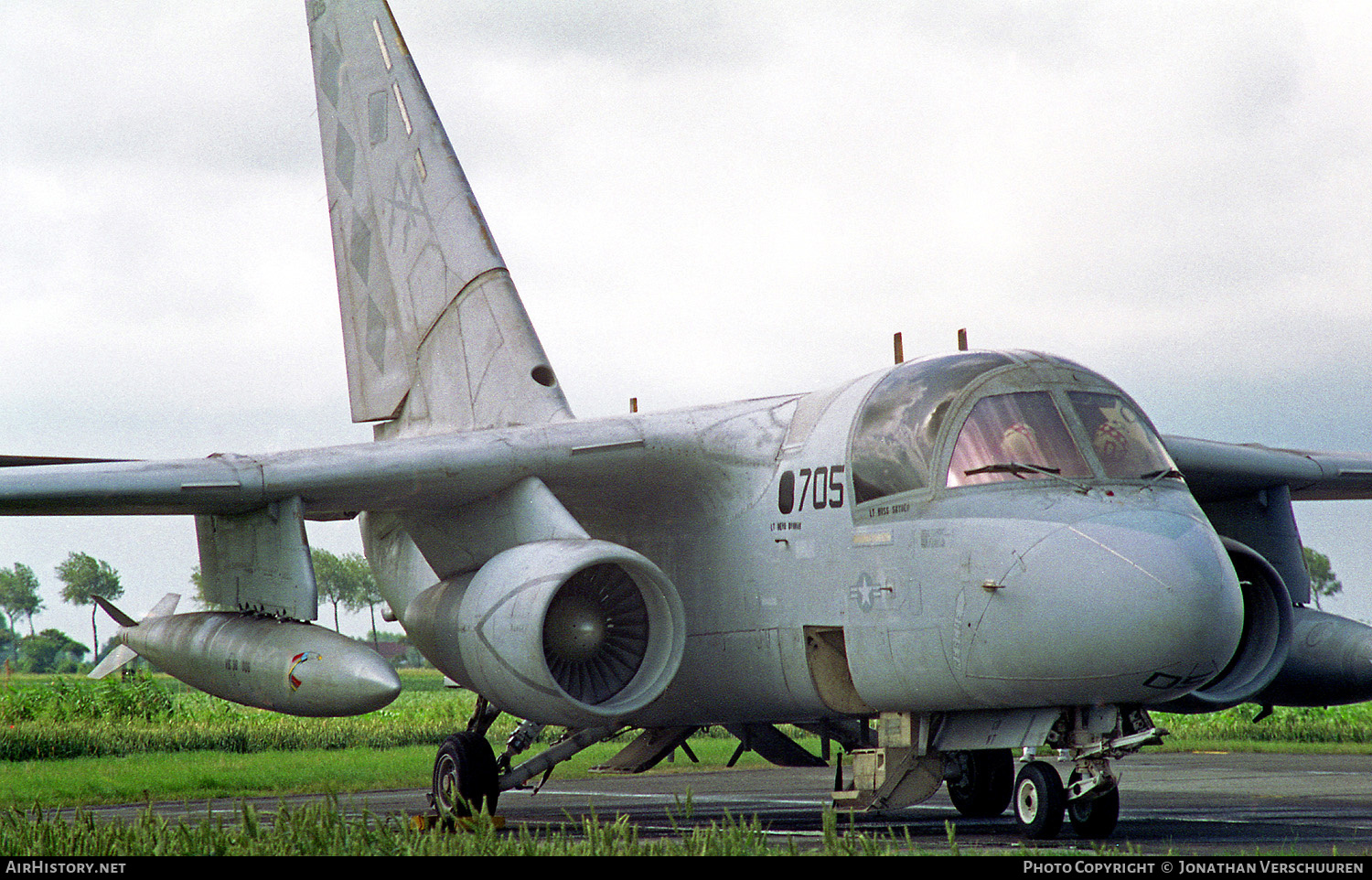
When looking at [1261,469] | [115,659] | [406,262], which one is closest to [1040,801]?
[1261,469]

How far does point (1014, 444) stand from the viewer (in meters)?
9.12

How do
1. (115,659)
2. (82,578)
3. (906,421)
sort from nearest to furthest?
(906,421), (115,659), (82,578)

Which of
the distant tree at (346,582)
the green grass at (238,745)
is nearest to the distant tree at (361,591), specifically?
the distant tree at (346,582)

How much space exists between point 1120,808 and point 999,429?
5.79 m

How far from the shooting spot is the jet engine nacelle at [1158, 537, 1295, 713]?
1057 centimetres

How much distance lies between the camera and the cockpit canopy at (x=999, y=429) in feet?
29.7

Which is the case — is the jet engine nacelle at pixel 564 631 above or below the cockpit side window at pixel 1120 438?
below

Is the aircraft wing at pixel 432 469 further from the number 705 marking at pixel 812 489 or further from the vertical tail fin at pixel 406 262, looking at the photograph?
the vertical tail fin at pixel 406 262

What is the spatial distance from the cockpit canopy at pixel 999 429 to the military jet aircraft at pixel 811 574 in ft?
0.07

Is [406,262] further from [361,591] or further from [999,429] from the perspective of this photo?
[361,591]

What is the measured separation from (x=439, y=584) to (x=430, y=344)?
4.11m

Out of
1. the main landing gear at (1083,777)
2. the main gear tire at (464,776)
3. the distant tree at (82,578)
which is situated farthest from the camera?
the distant tree at (82,578)

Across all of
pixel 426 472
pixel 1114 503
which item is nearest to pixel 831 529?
pixel 1114 503

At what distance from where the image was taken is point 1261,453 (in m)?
13.3
